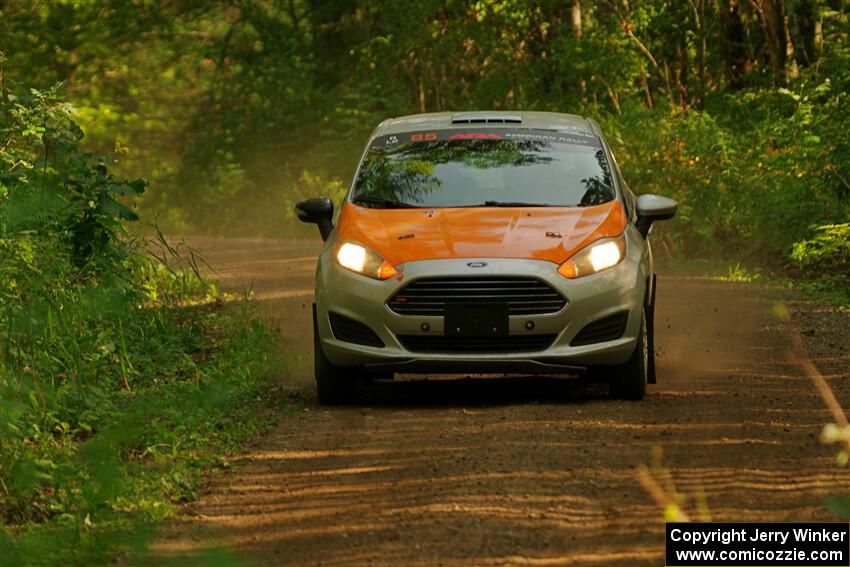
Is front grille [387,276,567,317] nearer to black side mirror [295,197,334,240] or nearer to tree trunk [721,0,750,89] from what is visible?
black side mirror [295,197,334,240]

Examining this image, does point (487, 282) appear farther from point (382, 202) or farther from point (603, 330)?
point (382, 202)

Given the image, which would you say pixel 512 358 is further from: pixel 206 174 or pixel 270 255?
pixel 206 174

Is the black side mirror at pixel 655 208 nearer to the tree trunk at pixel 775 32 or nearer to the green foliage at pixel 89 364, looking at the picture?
the green foliage at pixel 89 364

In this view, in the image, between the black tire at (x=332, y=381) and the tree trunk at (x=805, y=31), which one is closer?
the black tire at (x=332, y=381)

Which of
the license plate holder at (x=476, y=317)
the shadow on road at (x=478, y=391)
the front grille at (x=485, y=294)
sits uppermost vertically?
the front grille at (x=485, y=294)

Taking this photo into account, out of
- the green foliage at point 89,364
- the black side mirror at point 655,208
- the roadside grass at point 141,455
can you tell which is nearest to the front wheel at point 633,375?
the black side mirror at point 655,208

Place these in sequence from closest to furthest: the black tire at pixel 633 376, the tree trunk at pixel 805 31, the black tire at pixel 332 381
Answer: the black tire at pixel 633 376 < the black tire at pixel 332 381 < the tree trunk at pixel 805 31

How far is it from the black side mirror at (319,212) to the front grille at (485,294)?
1.16 metres

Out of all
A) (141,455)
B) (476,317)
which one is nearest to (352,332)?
(476,317)

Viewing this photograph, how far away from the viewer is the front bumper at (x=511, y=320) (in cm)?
939

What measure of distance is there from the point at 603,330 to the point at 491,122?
2.33 m

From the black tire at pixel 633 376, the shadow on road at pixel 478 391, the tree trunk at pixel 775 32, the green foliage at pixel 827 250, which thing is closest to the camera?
the black tire at pixel 633 376

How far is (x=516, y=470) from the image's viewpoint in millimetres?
7656

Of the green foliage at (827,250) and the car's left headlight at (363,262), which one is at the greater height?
the car's left headlight at (363,262)
